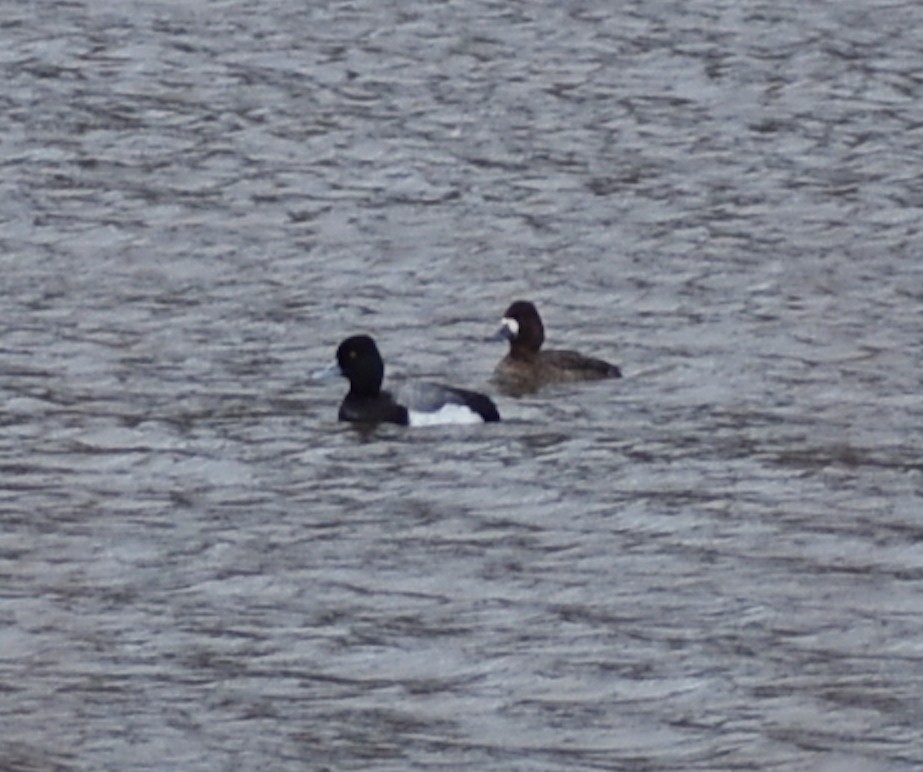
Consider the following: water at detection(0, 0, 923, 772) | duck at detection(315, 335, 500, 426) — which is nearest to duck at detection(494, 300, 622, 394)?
water at detection(0, 0, 923, 772)

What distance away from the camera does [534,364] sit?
699 inches

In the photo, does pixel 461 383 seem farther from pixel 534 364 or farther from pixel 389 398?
pixel 389 398

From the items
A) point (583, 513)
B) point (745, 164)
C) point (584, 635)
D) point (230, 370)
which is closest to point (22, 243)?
Answer: point (230, 370)

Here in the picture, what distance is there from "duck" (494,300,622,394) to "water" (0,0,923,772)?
0.38ft

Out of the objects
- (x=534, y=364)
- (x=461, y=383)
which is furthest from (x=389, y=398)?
(x=461, y=383)

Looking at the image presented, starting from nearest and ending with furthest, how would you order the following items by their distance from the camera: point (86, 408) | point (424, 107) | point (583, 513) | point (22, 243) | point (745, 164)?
1. point (583, 513)
2. point (86, 408)
3. point (22, 243)
4. point (745, 164)
5. point (424, 107)

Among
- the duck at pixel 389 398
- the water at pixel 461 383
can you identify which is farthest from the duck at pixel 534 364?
the duck at pixel 389 398

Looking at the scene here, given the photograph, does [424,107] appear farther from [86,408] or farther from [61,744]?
[61,744]

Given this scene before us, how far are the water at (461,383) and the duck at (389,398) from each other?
0.49 ft

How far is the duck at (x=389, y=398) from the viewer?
1672 centimetres

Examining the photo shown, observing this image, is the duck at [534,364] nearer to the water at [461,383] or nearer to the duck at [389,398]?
the water at [461,383]

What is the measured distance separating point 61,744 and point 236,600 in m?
2.09

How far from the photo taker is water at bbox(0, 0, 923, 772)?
11.8m

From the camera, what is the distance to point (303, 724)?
11.3 metres
